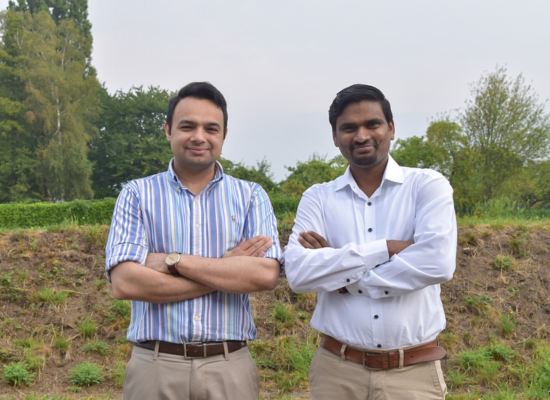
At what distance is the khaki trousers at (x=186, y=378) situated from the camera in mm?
2906

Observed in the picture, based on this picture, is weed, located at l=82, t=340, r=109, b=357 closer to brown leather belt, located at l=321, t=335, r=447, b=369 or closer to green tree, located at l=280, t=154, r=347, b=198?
brown leather belt, located at l=321, t=335, r=447, b=369

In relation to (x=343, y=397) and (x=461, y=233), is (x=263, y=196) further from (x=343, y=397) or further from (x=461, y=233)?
(x=461, y=233)

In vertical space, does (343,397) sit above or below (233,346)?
below

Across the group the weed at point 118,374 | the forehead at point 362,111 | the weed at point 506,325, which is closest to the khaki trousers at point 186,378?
the forehead at point 362,111

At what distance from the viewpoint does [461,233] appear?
27.2ft

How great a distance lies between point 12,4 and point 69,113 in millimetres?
15654

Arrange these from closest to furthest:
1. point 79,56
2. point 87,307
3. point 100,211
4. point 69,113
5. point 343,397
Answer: point 343,397 < point 87,307 < point 100,211 < point 69,113 < point 79,56

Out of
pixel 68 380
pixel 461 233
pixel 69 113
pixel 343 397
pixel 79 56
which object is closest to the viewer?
pixel 343 397

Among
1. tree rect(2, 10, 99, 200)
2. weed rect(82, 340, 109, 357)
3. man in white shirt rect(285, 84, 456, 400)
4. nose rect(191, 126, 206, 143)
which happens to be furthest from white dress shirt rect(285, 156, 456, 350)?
tree rect(2, 10, 99, 200)

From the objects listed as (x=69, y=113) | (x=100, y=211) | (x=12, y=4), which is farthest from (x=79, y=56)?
(x=100, y=211)

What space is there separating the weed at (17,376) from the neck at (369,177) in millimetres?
4735

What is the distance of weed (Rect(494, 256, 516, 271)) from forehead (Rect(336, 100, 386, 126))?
5.53 metres

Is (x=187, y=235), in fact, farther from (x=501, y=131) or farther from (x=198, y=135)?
(x=501, y=131)

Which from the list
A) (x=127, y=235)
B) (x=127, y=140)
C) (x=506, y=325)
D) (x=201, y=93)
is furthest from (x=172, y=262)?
(x=127, y=140)
